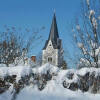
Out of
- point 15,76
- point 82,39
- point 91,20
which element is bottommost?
point 15,76

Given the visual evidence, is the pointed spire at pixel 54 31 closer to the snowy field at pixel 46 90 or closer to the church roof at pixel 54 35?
the church roof at pixel 54 35

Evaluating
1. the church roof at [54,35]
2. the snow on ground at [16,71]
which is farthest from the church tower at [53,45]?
the snow on ground at [16,71]

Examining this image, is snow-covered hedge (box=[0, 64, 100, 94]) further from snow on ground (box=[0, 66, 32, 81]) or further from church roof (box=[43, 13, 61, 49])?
church roof (box=[43, 13, 61, 49])

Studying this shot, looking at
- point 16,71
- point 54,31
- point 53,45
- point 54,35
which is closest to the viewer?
point 16,71

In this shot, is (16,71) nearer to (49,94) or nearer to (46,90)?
(46,90)

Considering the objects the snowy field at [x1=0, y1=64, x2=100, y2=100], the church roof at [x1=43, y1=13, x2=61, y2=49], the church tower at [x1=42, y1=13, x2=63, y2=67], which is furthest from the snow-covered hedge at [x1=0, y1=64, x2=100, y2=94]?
the church roof at [x1=43, y1=13, x2=61, y2=49]

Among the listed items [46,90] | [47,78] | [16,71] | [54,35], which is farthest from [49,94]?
[54,35]

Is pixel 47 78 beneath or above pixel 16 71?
beneath

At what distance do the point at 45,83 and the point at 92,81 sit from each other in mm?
1301

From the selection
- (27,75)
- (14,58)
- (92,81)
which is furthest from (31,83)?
(14,58)

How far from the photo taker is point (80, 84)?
4.95m

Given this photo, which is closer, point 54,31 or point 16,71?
point 16,71

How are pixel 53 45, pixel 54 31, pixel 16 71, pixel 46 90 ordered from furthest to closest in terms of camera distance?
1. pixel 53 45
2. pixel 54 31
3. pixel 46 90
4. pixel 16 71

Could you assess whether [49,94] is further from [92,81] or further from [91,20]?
[91,20]
